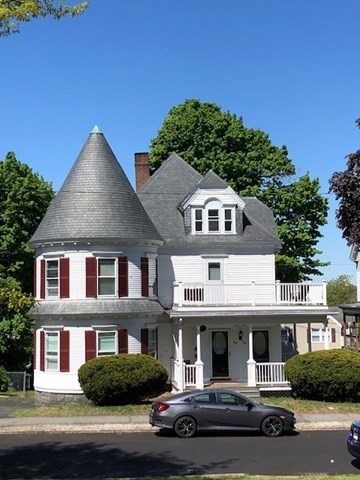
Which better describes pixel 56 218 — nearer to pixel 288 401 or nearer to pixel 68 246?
pixel 68 246

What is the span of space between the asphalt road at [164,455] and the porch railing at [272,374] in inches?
257

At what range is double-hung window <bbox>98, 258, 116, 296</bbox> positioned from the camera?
83.0 ft

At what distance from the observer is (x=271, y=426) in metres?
17.8

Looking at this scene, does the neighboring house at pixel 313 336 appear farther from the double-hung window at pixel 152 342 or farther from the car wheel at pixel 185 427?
the car wheel at pixel 185 427

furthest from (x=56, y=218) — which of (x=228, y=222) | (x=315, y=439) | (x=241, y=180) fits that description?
(x=241, y=180)

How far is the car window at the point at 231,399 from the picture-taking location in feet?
59.0

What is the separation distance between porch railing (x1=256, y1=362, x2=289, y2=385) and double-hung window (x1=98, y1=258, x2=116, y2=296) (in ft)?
23.9

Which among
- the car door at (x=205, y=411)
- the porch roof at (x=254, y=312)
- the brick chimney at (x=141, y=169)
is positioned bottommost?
the car door at (x=205, y=411)

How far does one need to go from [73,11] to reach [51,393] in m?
19.3

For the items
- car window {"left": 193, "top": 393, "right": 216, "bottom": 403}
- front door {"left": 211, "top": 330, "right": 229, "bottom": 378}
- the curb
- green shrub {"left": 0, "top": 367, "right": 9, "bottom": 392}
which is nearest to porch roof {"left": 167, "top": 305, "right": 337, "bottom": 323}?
front door {"left": 211, "top": 330, "right": 229, "bottom": 378}

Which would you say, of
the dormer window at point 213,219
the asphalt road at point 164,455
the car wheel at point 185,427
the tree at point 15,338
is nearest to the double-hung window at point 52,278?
the tree at point 15,338

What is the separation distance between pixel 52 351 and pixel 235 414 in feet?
35.5

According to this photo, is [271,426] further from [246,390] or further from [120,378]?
[246,390]

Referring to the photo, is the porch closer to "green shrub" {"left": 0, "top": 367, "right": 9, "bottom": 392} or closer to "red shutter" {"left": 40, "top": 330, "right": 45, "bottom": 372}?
"red shutter" {"left": 40, "top": 330, "right": 45, "bottom": 372}
